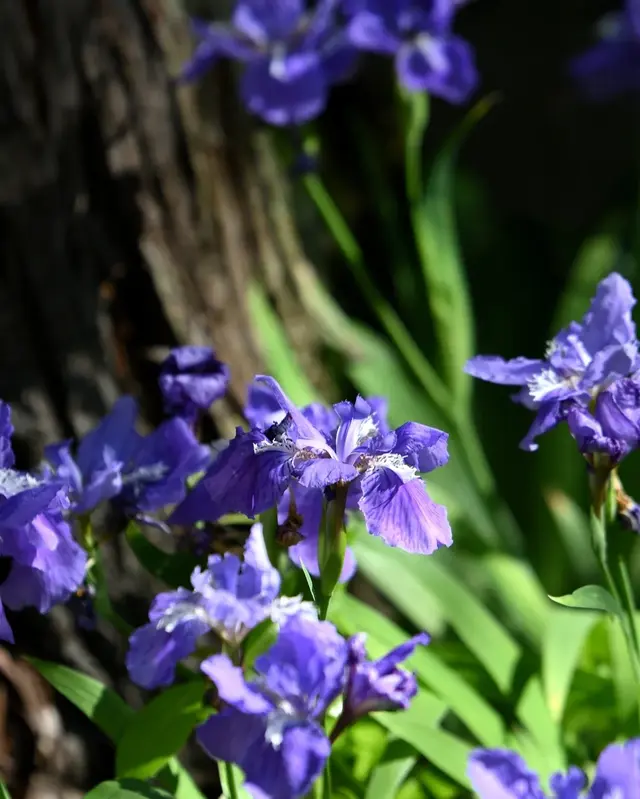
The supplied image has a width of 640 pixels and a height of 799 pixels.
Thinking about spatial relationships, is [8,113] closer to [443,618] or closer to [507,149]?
[443,618]

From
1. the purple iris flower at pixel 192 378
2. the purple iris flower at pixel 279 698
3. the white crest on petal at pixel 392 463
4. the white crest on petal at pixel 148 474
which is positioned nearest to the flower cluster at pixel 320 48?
the purple iris flower at pixel 192 378

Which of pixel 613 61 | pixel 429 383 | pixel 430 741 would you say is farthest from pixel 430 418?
pixel 613 61

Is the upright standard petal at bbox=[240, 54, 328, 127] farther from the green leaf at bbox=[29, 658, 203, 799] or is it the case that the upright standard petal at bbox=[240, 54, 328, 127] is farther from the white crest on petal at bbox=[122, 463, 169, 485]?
the green leaf at bbox=[29, 658, 203, 799]

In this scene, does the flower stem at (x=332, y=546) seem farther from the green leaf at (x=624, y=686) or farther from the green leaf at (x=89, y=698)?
the green leaf at (x=624, y=686)

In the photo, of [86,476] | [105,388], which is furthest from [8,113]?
[86,476]

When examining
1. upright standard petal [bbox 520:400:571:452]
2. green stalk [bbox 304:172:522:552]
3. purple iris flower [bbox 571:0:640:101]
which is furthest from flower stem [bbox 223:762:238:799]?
purple iris flower [bbox 571:0:640:101]
